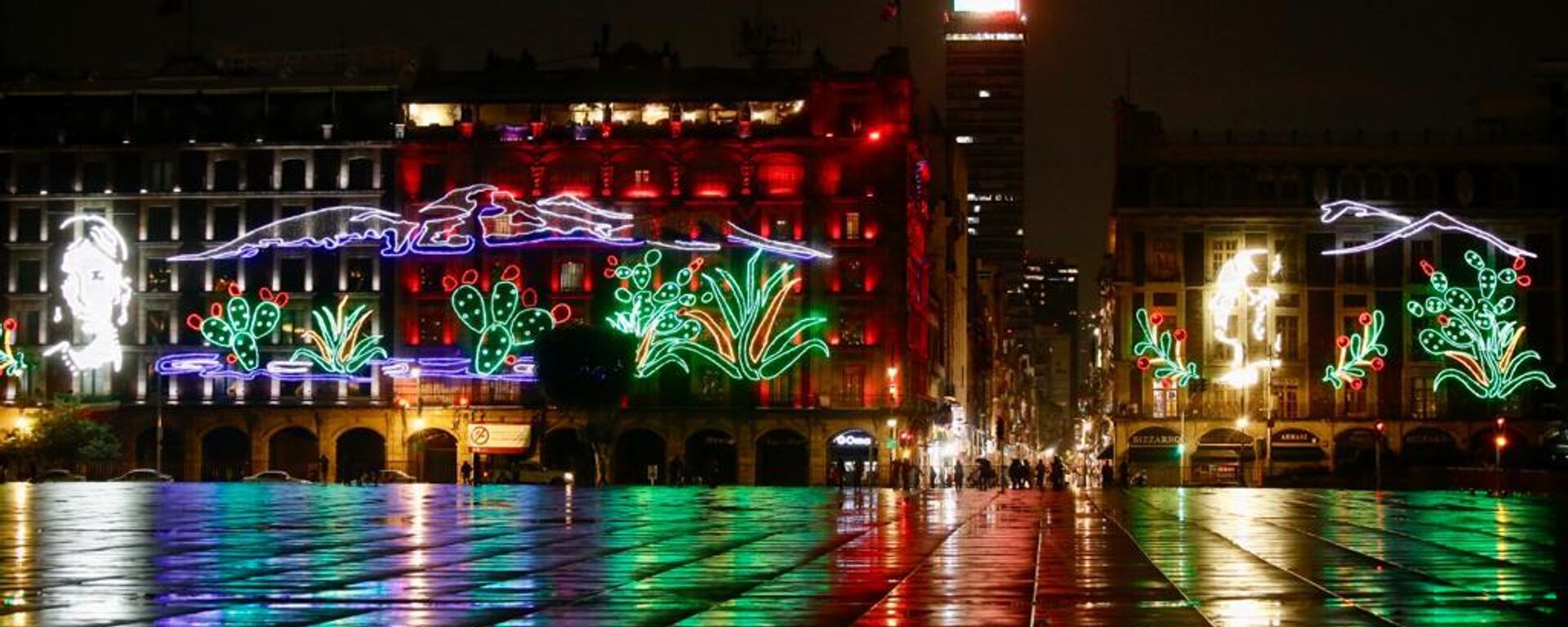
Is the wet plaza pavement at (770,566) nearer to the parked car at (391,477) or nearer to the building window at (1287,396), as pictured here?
the parked car at (391,477)

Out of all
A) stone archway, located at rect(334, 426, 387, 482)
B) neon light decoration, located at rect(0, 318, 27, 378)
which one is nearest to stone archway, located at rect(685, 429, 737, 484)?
stone archway, located at rect(334, 426, 387, 482)

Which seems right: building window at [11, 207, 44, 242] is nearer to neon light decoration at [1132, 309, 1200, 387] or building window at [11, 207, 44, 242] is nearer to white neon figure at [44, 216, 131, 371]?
white neon figure at [44, 216, 131, 371]

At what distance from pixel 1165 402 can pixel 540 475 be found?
1527 inches

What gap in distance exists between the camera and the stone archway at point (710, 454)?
131 metres

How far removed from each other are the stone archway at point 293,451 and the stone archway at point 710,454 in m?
20.9

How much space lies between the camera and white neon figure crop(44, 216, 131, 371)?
429 ft

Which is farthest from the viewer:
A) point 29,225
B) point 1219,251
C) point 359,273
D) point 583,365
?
point 1219,251

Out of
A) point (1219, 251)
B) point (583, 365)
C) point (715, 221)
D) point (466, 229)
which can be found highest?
point (715, 221)

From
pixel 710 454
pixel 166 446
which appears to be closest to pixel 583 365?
pixel 710 454

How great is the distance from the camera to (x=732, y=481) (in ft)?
429

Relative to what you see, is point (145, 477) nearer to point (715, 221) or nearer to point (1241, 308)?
point (715, 221)

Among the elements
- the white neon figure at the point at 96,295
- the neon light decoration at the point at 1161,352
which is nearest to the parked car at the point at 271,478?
the white neon figure at the point at 96,295

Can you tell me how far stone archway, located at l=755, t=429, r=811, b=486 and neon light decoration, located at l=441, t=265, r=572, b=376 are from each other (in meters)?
13.5

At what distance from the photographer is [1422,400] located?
136625 millimetres
